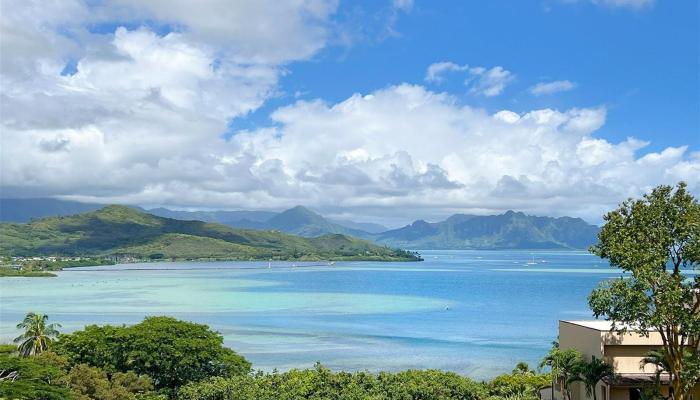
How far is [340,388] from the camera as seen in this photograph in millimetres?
28391

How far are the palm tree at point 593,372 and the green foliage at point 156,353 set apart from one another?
1856cm

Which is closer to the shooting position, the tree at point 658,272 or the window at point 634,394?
the tree at point 658,272

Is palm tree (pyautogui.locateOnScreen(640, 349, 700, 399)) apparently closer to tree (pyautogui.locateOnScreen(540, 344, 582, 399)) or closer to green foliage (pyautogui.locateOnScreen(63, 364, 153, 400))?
tree (pyautogui.locateOnScreen(540, 344, 582, 399))

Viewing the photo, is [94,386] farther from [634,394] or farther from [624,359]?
[634,394]

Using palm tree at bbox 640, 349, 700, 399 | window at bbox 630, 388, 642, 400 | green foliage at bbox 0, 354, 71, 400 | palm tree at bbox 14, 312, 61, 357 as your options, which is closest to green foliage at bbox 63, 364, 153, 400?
green foliage at bbox 0, 354, 71, 400

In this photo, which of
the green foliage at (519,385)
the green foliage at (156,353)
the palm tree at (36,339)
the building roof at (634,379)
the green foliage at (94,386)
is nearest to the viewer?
the building roof at (634,379)

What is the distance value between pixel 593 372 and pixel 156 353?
22446mm

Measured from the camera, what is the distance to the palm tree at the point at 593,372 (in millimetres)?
26500

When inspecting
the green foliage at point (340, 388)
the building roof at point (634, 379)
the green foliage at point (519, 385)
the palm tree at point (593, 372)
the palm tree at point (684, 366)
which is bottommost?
the green foliage at point (519, 385)

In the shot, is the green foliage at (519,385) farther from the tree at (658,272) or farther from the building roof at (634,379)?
the tree at (658,272)

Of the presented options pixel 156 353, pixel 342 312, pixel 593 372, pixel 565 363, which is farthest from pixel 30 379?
pixel 342 312

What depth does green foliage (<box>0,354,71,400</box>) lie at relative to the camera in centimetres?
2641

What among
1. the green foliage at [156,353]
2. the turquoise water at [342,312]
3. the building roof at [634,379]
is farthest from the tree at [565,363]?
the turquoise water at [342,312]

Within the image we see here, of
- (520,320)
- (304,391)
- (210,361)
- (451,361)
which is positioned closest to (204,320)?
(451,361)
